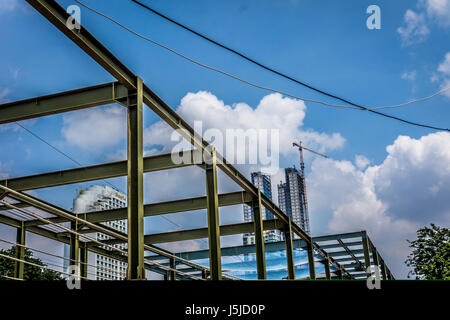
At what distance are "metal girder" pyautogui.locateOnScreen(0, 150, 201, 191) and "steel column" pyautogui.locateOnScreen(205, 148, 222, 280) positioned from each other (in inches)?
22.2

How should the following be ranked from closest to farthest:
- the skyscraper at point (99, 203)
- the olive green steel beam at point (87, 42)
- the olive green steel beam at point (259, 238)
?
the olive green steel beam at point (87, 42) → the skyscraper at point (99, 203) → the olive green steel beam at point (259, 238)

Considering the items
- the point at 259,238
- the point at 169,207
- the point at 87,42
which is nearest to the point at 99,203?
the point at 169,207

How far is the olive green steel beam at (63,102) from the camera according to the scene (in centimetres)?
1094

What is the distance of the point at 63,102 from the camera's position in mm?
11508

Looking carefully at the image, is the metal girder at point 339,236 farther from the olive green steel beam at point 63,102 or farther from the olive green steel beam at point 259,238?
the olive green steel beam at point 63,102

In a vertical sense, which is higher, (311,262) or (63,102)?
(63,102)

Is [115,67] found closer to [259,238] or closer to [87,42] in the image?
[87,42]

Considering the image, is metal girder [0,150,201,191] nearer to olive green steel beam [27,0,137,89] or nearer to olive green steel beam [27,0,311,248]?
olive green steel beam [27,0,311,248]

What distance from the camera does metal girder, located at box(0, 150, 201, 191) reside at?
14.6m

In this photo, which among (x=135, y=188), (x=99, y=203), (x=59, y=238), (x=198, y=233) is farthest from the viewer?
(x=99, y=203)

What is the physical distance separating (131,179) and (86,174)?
580 centimetres

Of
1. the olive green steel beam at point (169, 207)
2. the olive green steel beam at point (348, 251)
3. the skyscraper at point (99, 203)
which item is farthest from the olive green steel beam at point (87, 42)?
the olive green steel beam at point (348, 251)
